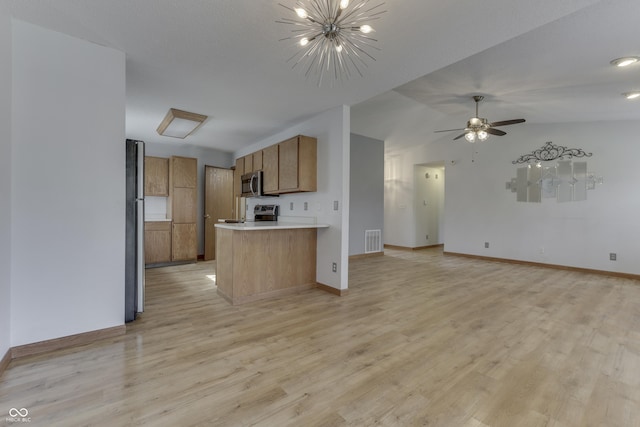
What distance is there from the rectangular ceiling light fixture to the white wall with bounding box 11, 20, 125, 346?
4.95 feet

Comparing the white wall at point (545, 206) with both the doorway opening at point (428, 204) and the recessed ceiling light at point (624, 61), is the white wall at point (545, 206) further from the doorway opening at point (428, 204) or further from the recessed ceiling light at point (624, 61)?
the recessed ceiling light at point (624, 61)

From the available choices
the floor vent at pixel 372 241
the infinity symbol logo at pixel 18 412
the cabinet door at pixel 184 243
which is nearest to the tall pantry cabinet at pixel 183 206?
the cabinet door at pixel 184 243

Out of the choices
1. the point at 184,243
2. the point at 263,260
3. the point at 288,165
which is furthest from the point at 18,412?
the point at 184,243

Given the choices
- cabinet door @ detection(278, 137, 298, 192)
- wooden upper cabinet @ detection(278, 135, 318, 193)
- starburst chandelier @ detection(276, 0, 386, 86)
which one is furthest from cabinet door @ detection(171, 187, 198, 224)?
A: starburst chandelier @ detection(276, 0, 386, 86)

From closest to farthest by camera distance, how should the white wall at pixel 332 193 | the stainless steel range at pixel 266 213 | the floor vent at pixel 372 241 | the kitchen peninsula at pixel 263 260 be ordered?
the kitchen peninsula at pixel 263 260 < the white wall at pixel 332 193 < the stainless steel range at pixel 266 213 < the floor vent at pixel 372 241

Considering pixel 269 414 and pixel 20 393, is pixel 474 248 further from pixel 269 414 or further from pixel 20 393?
pixel 20 393

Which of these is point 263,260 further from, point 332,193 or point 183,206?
point 183,206

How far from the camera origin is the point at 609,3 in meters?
1.95

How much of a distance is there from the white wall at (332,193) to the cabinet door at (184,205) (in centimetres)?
289

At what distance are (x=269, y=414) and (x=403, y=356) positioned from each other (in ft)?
3.60

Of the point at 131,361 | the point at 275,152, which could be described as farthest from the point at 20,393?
the point at 275,152

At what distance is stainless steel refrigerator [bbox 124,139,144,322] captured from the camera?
2.60m

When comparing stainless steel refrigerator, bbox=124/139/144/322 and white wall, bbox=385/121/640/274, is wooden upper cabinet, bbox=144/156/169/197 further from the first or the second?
white wall, bbox=385/121/640/274

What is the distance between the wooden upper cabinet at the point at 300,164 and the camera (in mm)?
3848
